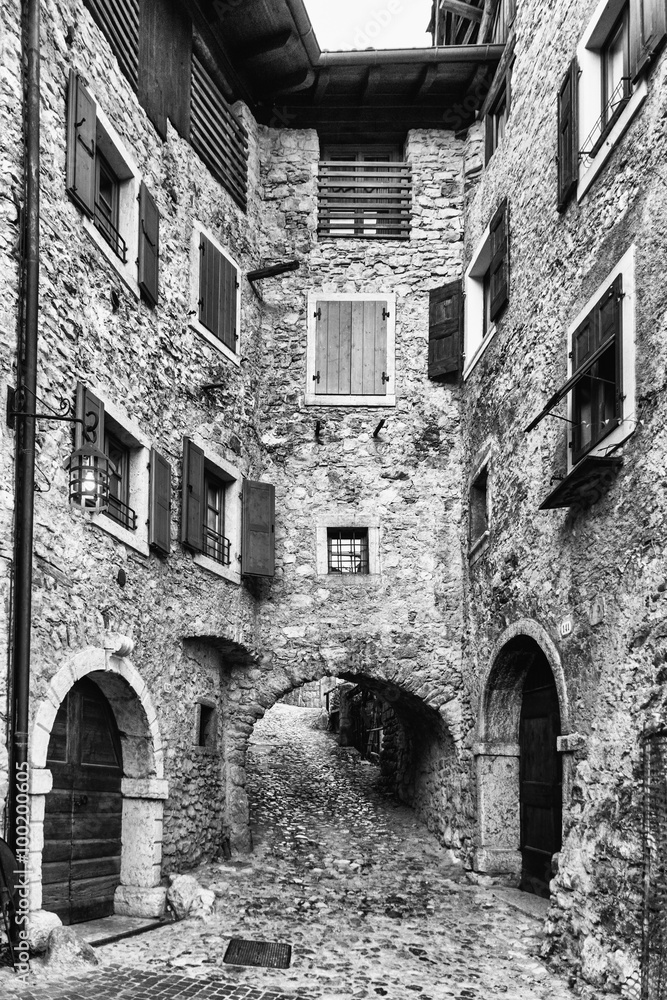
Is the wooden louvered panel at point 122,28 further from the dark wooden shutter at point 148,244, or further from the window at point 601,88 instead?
the window at point 601,88

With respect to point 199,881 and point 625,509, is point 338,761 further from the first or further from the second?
point 625,509

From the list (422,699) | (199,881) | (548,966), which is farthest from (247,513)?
(548,966)

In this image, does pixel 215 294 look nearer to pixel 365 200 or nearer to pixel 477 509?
pixel 365 200

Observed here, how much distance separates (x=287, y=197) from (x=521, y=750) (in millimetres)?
7765

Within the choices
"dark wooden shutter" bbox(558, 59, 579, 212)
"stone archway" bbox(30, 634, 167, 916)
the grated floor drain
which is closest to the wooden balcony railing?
"dark wooden shutter" bbox(558, 59, 579, 212)

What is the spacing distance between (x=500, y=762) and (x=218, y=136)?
8104 mm

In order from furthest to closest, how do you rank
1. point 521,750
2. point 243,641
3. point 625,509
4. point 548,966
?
point 243,641 → point 521,750 → point 548,966 → point 625,509

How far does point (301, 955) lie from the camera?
7.28m

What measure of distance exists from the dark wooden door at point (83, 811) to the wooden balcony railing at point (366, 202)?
24.2 ft

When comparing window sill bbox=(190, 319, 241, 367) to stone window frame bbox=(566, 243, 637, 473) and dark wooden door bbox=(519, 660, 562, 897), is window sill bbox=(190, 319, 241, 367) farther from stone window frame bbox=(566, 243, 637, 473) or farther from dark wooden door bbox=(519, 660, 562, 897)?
dark wooden door bbox=(519, 660, 562, 897)

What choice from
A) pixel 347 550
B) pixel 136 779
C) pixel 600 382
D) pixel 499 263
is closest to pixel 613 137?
pixel 600 382

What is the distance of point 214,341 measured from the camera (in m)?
10.7

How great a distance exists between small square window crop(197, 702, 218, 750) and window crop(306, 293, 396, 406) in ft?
13.4

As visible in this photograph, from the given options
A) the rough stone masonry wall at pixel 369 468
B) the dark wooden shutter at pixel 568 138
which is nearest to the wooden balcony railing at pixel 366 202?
the rough stone masonry wall at pixel 369 468
